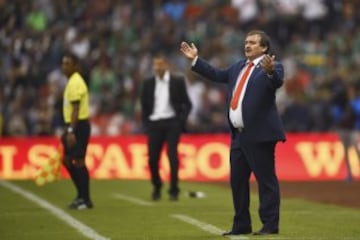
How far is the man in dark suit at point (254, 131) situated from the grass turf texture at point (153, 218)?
1.13 feet

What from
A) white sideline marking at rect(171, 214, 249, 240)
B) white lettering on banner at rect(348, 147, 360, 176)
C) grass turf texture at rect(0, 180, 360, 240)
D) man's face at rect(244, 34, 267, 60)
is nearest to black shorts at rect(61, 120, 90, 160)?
grass turf texture at rect(0, 180, 360, 240)

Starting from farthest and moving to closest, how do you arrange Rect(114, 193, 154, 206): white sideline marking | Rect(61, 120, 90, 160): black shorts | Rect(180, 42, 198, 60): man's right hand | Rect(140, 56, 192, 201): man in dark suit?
1. Rect(140, 56, 192, 201): man in dark suit
2. Rect(114, 193, 154, 206): white sideline marking
3. Rect(61, 120, 90, 160): black shorts
4. Rect(180, 42, 198, 60): man's right hand

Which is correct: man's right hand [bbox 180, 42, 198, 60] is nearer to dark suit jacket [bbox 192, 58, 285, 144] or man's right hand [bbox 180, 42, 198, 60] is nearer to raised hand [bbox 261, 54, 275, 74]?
dark suit jacket [bbox 192, 58, 285, 144]

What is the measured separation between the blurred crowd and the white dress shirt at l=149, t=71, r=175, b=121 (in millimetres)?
6750

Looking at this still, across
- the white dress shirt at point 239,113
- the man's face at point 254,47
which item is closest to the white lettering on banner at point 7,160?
the white dress shirt at point 239,113

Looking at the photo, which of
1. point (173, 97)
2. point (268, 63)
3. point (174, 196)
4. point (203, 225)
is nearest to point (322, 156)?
point (173, 97)

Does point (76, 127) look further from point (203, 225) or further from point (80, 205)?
point (203, 225)

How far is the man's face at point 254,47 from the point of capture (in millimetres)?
11305

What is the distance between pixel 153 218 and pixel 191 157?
39.7 feet

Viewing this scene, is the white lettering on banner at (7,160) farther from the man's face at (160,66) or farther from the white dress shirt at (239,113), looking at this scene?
the white dress shirt at (239,113)

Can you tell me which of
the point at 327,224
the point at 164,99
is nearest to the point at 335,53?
the point at 164,99

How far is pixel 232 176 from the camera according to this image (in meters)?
11.5

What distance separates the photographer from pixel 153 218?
14008 millimetres

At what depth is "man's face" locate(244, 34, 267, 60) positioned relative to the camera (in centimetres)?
1130
